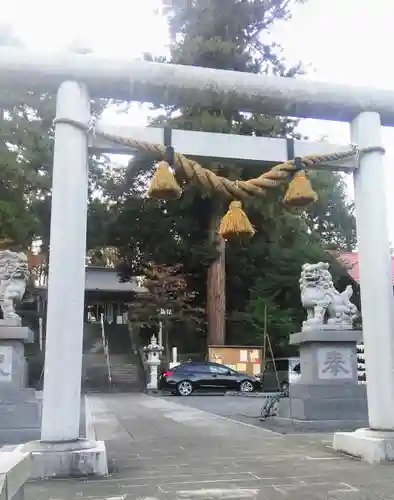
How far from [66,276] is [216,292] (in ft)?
68.5

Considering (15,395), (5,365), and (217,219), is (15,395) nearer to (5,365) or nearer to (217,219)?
(5,365)

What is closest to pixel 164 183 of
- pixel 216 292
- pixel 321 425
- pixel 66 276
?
pixel 66 276

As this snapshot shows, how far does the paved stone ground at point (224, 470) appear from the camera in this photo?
15.2 feet

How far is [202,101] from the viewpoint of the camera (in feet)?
20.5

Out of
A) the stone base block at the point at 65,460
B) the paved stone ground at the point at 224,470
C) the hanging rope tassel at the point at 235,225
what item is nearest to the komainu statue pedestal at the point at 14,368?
the paved stone ground at the point at 224,470

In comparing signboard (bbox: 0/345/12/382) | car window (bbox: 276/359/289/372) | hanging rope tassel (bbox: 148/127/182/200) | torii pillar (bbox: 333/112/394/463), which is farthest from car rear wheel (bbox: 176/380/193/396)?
hanging rope tassel (bbox: 148/127/182/200)

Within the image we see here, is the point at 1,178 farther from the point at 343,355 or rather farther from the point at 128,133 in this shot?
the point at 128,133

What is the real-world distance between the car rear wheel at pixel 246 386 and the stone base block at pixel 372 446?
15523 millimetres

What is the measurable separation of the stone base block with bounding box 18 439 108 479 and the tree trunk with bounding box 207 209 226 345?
20.6 meters

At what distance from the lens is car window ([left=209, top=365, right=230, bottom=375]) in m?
21.9

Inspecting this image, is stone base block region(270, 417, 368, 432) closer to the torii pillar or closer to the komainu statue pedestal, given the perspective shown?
the torii pillar

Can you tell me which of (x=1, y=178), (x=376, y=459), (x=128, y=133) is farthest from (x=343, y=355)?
(x=1, y=178)

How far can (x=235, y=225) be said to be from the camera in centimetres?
605

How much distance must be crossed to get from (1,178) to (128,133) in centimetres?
1542
